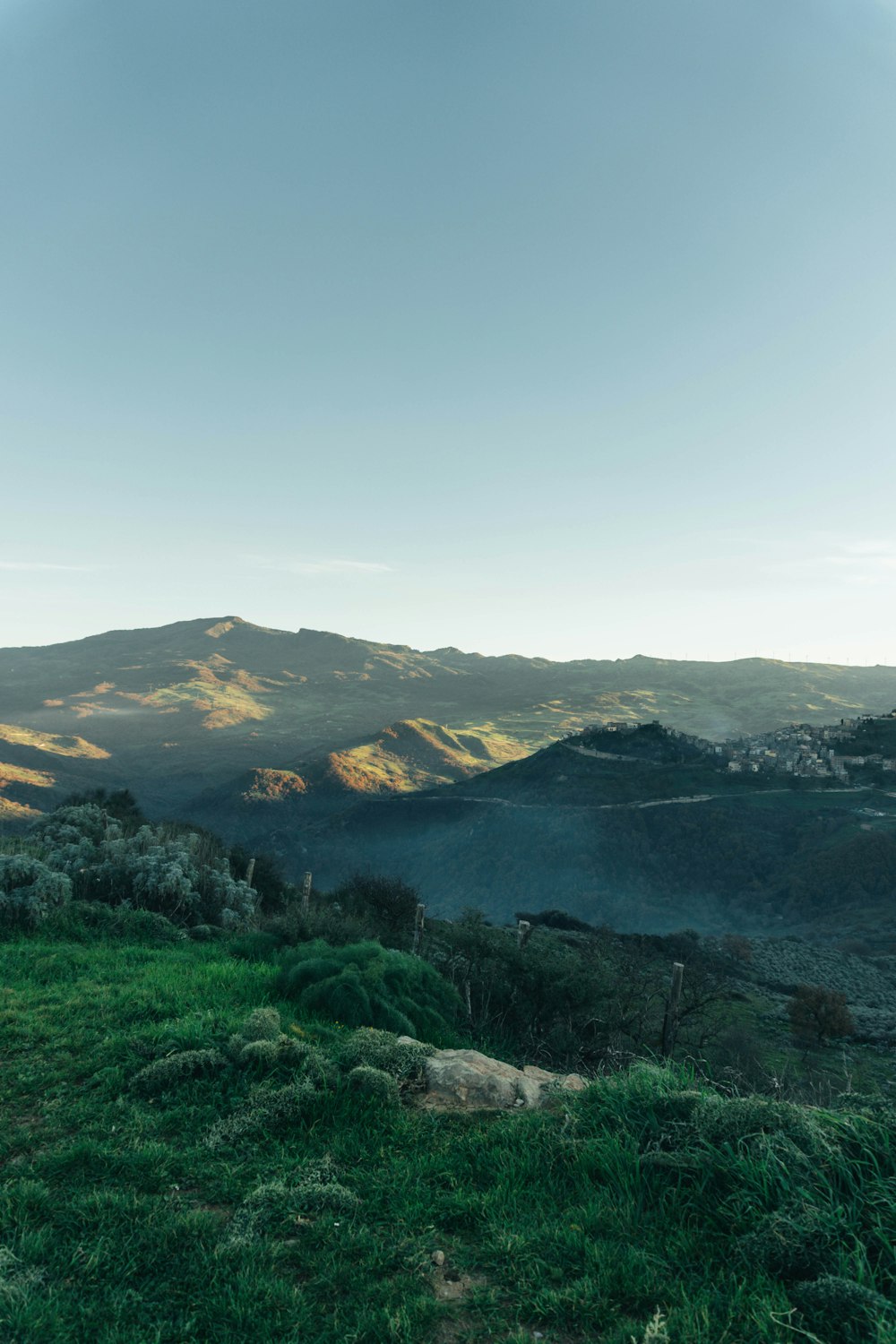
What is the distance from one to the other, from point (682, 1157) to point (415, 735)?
193911 mm

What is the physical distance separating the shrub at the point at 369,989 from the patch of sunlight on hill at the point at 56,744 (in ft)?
608

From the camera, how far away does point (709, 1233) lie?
4520 mm

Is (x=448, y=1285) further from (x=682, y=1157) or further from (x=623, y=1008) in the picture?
(x=623, y=1008)

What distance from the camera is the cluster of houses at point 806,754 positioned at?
377 feet

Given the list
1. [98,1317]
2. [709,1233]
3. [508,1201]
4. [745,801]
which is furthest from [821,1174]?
[745,801]

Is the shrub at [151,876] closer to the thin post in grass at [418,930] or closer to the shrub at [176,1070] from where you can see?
the thin post in grass at [418,930]

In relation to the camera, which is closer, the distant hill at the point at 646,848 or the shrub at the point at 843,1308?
the shrub at the point at 843,1308

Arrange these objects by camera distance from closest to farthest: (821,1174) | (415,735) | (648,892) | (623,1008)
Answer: (821,1174)
(623,1008)
(648,892)
(415,735)

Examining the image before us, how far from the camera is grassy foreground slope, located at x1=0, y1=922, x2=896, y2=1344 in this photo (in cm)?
390

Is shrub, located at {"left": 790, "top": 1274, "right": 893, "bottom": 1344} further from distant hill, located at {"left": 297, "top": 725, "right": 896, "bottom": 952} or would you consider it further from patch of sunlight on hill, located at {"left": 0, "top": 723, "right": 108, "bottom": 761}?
patch of sunlight on hill, located at {"left": 0, "top": 723, "right": 108, "bottom": 761}

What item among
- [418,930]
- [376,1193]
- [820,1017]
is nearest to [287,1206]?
[376,1193]

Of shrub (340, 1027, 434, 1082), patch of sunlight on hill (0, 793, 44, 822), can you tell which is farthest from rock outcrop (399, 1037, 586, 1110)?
patch of sunlight on hill (0, 793, 44, 822)

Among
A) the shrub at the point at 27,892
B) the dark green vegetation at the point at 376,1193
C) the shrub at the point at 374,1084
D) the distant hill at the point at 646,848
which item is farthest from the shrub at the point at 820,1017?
the shrub at the point at 374,1084

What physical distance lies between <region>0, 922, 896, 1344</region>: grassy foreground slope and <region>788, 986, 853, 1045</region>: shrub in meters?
40.7
